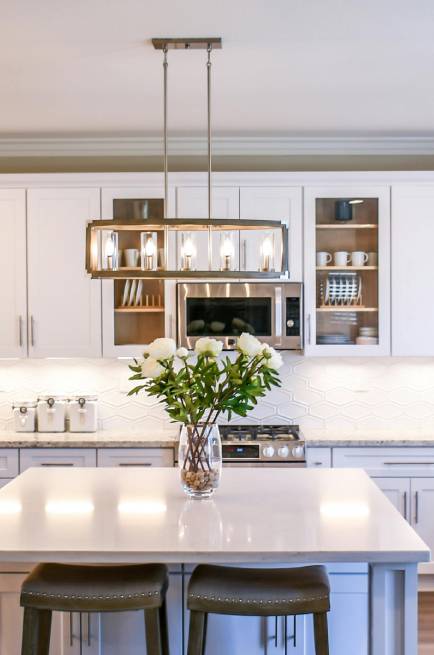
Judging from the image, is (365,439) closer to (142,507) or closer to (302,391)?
(302,391)

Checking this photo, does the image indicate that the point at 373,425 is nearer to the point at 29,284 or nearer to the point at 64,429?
the point at 64,429

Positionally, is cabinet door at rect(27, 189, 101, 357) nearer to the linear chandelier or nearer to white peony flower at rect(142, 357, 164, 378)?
the linear chandelier

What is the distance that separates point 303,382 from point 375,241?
3.48 ft

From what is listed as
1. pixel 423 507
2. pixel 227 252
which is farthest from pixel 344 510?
pixel 423 507

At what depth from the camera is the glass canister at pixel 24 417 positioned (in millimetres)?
4727

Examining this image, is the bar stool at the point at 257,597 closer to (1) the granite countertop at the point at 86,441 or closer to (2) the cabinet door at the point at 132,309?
(1) the granite countertop at the point at 86,441

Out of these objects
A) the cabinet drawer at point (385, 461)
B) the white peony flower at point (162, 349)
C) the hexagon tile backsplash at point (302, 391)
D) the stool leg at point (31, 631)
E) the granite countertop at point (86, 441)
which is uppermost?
the white peony flower at point (162, 349)

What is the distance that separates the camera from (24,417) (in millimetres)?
4727

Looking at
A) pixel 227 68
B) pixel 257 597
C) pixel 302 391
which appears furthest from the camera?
pixel 302 391

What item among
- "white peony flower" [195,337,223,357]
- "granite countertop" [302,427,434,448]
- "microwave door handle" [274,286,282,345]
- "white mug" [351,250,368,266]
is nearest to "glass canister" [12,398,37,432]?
"microwave door handle" [274,286,282,345]

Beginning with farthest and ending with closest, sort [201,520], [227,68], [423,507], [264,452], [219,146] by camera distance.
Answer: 1. [219,146]
2. [423,507]
3. [264,452]
4. [227,68]
5. [201,520]

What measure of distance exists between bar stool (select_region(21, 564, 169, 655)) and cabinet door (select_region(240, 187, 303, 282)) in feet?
8.36

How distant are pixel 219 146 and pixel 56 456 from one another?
224 cm

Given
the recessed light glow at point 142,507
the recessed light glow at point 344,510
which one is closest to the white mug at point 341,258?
the recessed light glow at point 344,510
